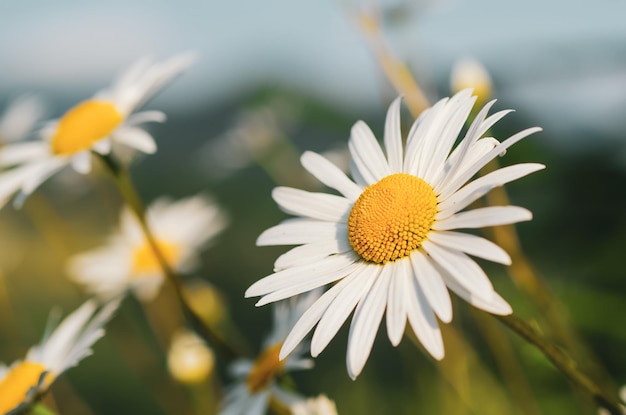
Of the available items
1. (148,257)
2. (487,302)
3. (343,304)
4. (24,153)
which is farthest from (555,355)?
(148,257)

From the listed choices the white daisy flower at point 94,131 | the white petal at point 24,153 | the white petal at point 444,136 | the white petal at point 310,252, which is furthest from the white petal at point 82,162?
the white petal at point 444,136

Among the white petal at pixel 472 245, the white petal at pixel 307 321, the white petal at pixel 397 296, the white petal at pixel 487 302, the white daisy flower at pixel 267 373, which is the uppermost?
the white petal at pixel 307 321

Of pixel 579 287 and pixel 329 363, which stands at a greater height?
pixel 579 287

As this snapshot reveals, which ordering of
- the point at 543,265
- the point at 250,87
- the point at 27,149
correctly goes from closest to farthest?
the point at 27,149, the point at 543,265, the point at 250,87

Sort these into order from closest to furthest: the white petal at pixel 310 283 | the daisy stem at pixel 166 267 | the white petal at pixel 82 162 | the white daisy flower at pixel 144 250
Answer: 1. the white petal at pixel 310 283
2. the daisy stem at pixel 166 267
3. the white petal at pixel 82 162
4. the white daisy flower at pixel 144 250

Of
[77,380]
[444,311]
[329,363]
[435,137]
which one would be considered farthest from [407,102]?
[77,380]

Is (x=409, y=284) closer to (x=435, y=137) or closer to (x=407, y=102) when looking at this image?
(x=435, y=137)

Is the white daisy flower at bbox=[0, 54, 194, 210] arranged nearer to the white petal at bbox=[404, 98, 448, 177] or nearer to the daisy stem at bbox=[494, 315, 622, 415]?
the white petal at bbox=[404, 98, 448, 177]

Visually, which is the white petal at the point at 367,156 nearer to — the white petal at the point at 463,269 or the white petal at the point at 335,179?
the white petal at the point at 335,179
